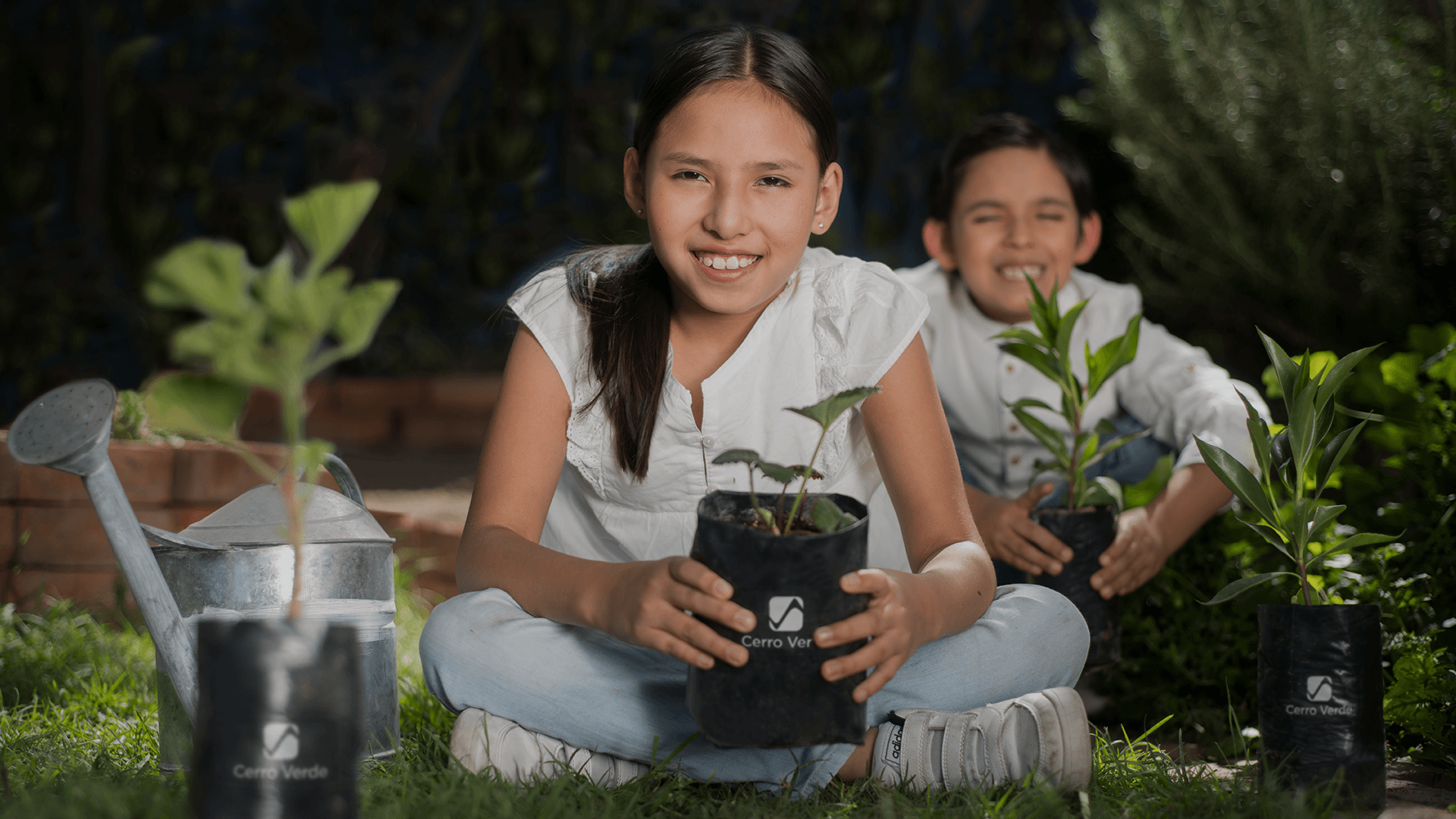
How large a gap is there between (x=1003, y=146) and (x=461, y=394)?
260 cm

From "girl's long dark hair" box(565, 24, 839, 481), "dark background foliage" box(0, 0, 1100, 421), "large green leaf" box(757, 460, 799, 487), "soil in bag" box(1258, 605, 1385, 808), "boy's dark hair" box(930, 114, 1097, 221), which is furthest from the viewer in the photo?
"dark background foliage" box(0, 0, 1100, 421)

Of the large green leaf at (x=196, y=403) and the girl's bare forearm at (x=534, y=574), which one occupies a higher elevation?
the large green leaf at (x=196, y=403)

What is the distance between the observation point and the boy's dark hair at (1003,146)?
229 cm

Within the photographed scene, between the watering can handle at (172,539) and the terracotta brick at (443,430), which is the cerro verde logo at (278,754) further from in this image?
the terracotta brick at (443,430)

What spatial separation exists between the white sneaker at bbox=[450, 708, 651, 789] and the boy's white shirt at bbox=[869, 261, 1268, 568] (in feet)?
3.34

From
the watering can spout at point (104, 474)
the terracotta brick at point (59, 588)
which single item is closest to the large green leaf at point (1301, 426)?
the watering can spout at point (104, 474)

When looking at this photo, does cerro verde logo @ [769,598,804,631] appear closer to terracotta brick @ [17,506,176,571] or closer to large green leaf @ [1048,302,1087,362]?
large green leaf @ [1048,302,1087,362]

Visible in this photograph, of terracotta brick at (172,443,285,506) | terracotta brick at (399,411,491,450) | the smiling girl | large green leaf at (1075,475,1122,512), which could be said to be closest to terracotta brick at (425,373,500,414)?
terracotta brick at (399,411,491,450)

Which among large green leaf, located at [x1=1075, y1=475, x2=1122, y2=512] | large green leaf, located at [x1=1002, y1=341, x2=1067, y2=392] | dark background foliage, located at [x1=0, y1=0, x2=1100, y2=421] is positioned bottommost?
large green leaf, located at [x1=1075, y1=475, x2=1122, y2=512]

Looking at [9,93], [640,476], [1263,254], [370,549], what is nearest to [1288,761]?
[640,476]

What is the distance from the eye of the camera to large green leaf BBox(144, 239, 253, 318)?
79 centimetres

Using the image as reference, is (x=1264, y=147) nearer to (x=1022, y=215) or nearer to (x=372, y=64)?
(x=1022, y=215)

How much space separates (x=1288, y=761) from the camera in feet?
4.01

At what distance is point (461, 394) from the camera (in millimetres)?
→ 4262
